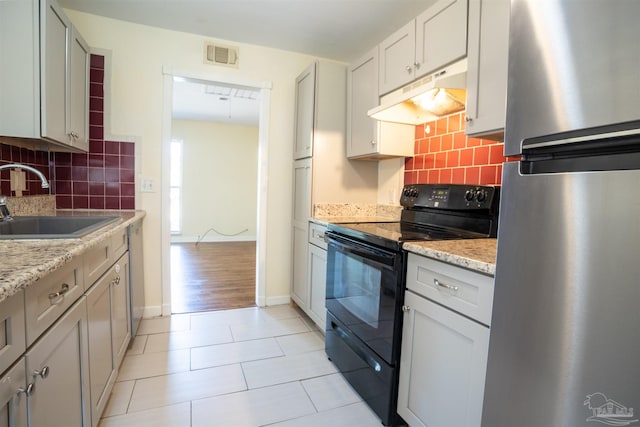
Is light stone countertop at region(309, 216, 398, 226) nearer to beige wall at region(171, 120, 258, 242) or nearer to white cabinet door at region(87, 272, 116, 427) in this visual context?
white cabinet door at region(87, 272, 116, 427)

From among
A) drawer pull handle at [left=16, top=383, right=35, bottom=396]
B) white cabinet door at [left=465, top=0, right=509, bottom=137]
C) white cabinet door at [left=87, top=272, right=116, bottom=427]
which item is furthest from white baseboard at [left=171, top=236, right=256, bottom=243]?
drawer pull handle at [left=16, top=383, right=35, bottom=396]

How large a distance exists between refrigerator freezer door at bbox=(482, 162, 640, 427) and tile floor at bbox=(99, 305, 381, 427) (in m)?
0.96

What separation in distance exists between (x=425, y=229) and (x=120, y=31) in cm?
267

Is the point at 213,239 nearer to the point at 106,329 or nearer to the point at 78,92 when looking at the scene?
the point at 78,92

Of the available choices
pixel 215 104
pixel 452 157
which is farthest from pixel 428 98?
pixel 215 104

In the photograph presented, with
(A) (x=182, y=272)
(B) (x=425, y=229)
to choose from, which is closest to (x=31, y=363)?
(B) (x=425, y=229)

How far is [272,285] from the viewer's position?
2998mm

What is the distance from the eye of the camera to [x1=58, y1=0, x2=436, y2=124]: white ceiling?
7.09 feet

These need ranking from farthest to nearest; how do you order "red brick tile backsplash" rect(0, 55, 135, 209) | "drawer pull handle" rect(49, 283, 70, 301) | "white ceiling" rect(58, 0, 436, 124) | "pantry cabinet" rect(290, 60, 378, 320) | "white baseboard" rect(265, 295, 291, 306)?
"white baseboard" rect(265, 295, 291, 306) → "pantry cabinet" rect(290, 60, 378, 320) → "red brick tile backsplash" rect(0, 55, 135, 209) → "white ceiling" rect(58, 0, 436, 124) → "drawer pull handle" rect(49, 283, 70, 301)

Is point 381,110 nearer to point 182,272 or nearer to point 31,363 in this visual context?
point 31,363

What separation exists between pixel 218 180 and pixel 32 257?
5.60m

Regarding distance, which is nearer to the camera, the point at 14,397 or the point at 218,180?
the point at 14,397

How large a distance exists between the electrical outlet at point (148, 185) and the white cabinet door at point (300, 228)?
1.17 m

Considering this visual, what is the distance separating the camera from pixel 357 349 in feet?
5.53
